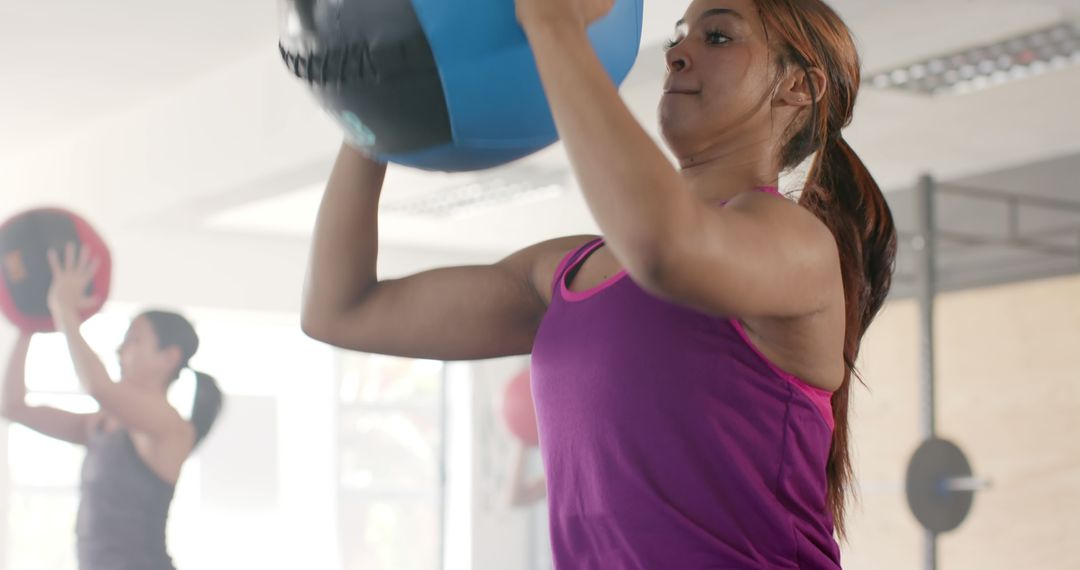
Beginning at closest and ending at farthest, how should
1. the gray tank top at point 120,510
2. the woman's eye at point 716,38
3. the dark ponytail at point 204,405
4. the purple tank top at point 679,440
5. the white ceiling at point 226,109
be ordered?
the purple tank top at point 679,440, the woman's eye at point 716,38, the gray tank top at point 120,510, the dark ponytail at point 204,405, the white ceiling at point 226,109

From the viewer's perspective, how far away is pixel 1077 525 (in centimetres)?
686

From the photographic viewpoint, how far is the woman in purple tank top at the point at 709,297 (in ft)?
3.22

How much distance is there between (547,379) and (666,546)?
17 cm

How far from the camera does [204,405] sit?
13.7 feet

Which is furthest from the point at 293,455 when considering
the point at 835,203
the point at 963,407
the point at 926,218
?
the point at 835,203

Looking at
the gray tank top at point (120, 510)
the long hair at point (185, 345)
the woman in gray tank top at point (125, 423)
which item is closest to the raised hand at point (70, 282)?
the woman in gray tank top at point (125, 423)

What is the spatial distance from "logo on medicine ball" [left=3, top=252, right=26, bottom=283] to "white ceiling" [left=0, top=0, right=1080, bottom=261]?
134cm

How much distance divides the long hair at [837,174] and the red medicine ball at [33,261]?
2999mm

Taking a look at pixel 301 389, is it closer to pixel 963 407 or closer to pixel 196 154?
pixel 196 154

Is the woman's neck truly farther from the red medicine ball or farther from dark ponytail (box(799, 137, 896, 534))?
the red medicine ball

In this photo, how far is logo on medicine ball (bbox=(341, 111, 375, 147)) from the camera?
118cm

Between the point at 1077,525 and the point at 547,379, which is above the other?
the point at 547,379

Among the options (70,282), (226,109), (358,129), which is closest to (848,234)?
(358,129)

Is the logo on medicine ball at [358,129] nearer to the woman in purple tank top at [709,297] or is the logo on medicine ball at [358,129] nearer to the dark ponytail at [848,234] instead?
the woman in purple tank top at [709,297]
